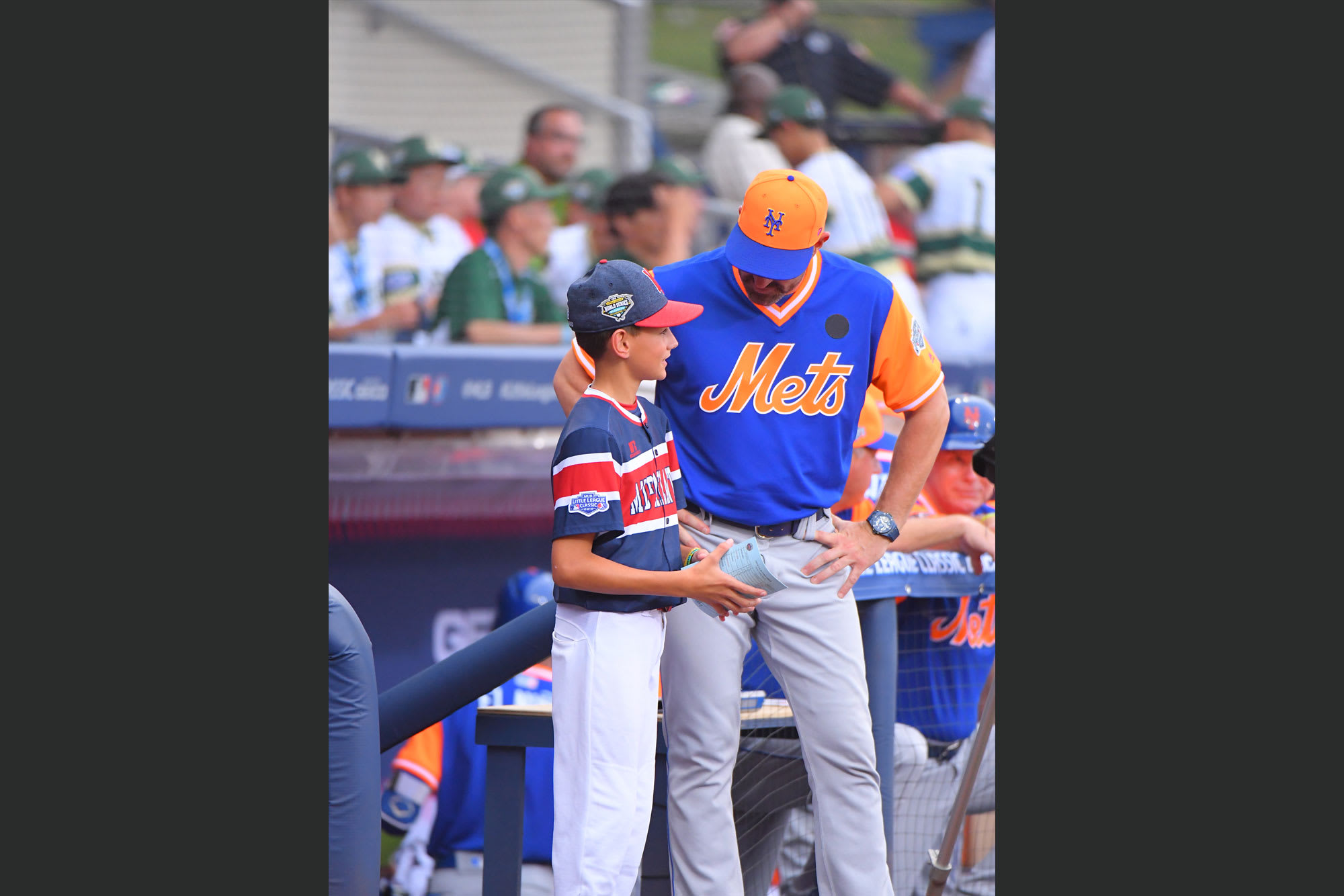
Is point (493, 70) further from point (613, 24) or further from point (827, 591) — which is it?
point (827, 591)

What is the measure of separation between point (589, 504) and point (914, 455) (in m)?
1.00

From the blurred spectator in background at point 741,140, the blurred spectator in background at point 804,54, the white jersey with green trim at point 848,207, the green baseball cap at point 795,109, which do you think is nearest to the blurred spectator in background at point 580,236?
the blurred spectator in background at point 741,140

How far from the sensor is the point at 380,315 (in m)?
7.61

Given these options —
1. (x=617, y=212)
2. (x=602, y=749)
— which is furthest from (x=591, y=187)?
(x=602, y=749)

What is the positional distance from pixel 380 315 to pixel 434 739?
11.3 feet

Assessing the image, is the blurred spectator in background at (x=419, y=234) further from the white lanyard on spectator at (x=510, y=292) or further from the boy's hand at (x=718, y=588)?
the boy's hand at (x=718, y=588)

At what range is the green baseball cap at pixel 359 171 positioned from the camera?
791 centimetres

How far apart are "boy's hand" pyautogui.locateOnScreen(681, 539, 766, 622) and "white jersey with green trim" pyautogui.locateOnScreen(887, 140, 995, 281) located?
6604 millimetres

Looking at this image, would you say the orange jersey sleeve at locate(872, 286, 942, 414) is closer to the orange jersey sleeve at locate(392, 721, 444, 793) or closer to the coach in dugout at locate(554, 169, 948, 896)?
the coach in dugout at locate(554, 169, 948, 896)

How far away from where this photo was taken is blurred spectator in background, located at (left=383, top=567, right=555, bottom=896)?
470 cm

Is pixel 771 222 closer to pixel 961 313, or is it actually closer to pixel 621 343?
pixel 621 343

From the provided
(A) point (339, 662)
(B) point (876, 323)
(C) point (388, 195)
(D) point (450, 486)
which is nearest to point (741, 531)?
(B) point (876, 323)

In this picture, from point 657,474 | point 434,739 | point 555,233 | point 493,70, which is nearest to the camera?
point 657,474

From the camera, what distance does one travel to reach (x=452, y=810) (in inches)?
189
